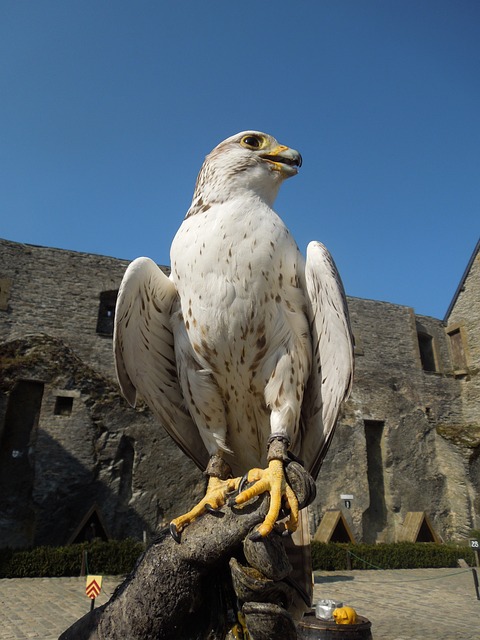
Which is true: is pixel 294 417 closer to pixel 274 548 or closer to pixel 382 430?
pixel 274 548

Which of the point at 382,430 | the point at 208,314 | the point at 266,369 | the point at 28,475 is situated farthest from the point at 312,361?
the point at 382,430

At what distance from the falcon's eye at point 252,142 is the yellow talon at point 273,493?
4.93ft

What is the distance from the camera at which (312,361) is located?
6.87ft

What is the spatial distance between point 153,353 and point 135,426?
10117 millimetres

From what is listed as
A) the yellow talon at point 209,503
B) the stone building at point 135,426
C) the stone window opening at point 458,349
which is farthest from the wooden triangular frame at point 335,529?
the yellow talon at point 209,503

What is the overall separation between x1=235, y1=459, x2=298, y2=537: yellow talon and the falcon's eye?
1502 millimetres

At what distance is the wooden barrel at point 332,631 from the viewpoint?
3293mm

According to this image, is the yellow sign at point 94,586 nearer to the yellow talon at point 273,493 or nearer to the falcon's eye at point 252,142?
the yellow talon at point 273,493

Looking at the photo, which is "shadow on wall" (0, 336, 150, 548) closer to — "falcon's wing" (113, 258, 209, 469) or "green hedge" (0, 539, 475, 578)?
"green hedge" (0, 539, 475, 578)

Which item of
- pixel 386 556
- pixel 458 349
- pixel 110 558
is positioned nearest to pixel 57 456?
pixel 110 558

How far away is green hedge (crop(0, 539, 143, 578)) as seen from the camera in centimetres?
791

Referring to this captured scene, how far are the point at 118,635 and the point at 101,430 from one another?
35.3ft

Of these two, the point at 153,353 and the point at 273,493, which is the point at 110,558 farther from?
the point at 273,493

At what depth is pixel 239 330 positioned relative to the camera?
6.18 ft
